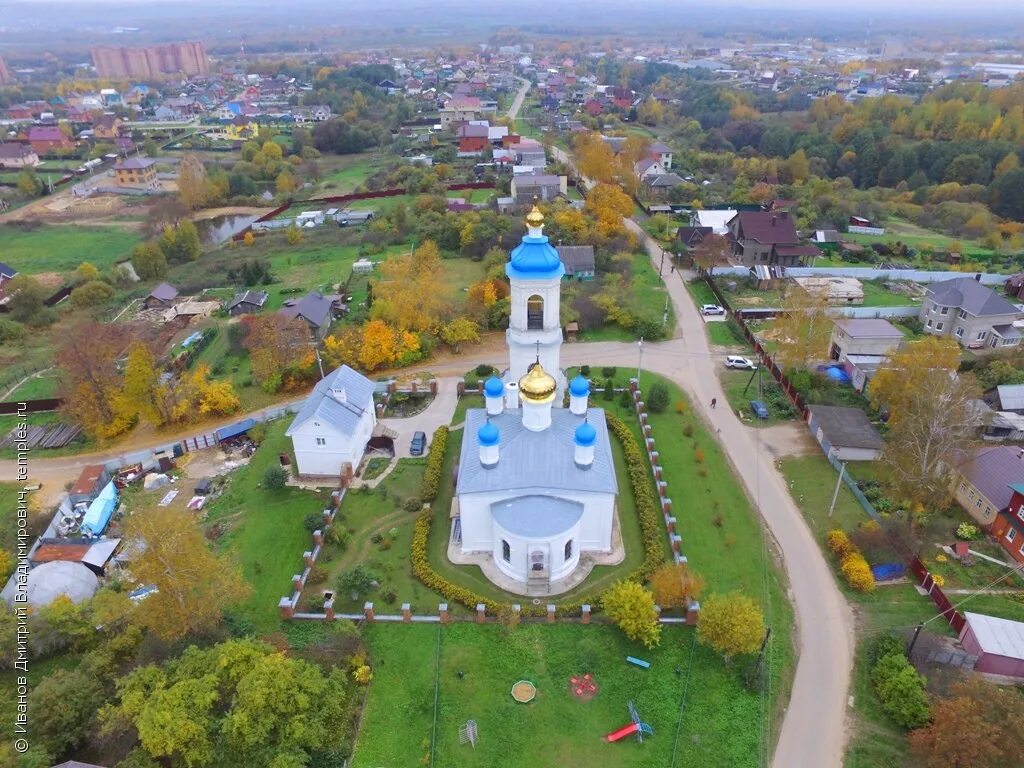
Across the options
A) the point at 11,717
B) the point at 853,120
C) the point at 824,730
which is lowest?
the point at 824,730

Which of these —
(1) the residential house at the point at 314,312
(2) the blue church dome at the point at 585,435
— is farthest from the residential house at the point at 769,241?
(2) the blue church dome at the point at 585,435

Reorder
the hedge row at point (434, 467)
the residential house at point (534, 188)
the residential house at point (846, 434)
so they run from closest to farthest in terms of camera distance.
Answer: the hedge row at point (434, 467) < the residential house at point (846, 434) < the residential house at point (534, 188)

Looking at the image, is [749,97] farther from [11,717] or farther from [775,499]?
[11,717]

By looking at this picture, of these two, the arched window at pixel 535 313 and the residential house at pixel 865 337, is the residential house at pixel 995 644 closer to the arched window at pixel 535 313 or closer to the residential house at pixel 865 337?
the arched window at pixel 535 313

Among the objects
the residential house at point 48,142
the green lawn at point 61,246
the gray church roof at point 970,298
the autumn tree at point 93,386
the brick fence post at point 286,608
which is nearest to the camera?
the brick fence post at point 286,608

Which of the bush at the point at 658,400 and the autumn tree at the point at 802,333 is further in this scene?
the autumn tree at the point at 802,333

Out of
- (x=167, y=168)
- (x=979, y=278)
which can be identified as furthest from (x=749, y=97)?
(x=167, y=168)
